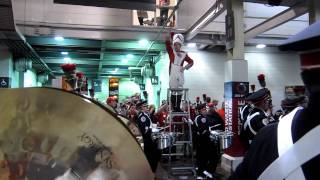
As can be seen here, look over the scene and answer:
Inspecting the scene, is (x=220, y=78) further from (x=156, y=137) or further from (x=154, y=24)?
(x=156, y=137)

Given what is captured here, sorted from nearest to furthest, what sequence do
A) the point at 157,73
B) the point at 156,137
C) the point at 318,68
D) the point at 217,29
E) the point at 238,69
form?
1. the point at 318,68
2. the point at 156,137
3. the point at 238,69
4. the point at 217,29
5. the point at 157,73

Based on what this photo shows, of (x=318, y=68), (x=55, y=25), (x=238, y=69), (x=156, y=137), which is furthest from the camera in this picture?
(x=55, y=25)

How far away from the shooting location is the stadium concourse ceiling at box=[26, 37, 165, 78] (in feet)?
44.5

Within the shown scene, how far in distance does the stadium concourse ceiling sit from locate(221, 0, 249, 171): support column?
5132 mm

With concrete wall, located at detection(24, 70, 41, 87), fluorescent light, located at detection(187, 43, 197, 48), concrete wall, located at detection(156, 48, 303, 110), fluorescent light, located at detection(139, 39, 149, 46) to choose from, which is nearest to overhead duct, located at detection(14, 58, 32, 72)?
concrete wall, located at detection(24, 70, 41, 87)

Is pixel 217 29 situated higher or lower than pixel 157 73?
higher

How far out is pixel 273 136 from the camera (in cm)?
102

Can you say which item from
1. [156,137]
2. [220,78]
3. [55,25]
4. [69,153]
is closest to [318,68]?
[69,153]

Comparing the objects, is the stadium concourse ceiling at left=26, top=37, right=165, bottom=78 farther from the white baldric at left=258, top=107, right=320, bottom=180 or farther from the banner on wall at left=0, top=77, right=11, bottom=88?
the white baldric at left=258, top=107, right=320, bottom=180

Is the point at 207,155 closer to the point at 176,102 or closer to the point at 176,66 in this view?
the point at 176,102

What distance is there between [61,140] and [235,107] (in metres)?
7.78

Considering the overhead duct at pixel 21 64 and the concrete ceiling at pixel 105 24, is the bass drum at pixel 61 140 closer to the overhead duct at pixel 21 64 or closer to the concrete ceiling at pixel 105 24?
the concrete ceiling at pixel 105 24

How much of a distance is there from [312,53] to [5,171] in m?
0.85

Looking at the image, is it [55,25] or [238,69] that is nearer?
[238,69]
